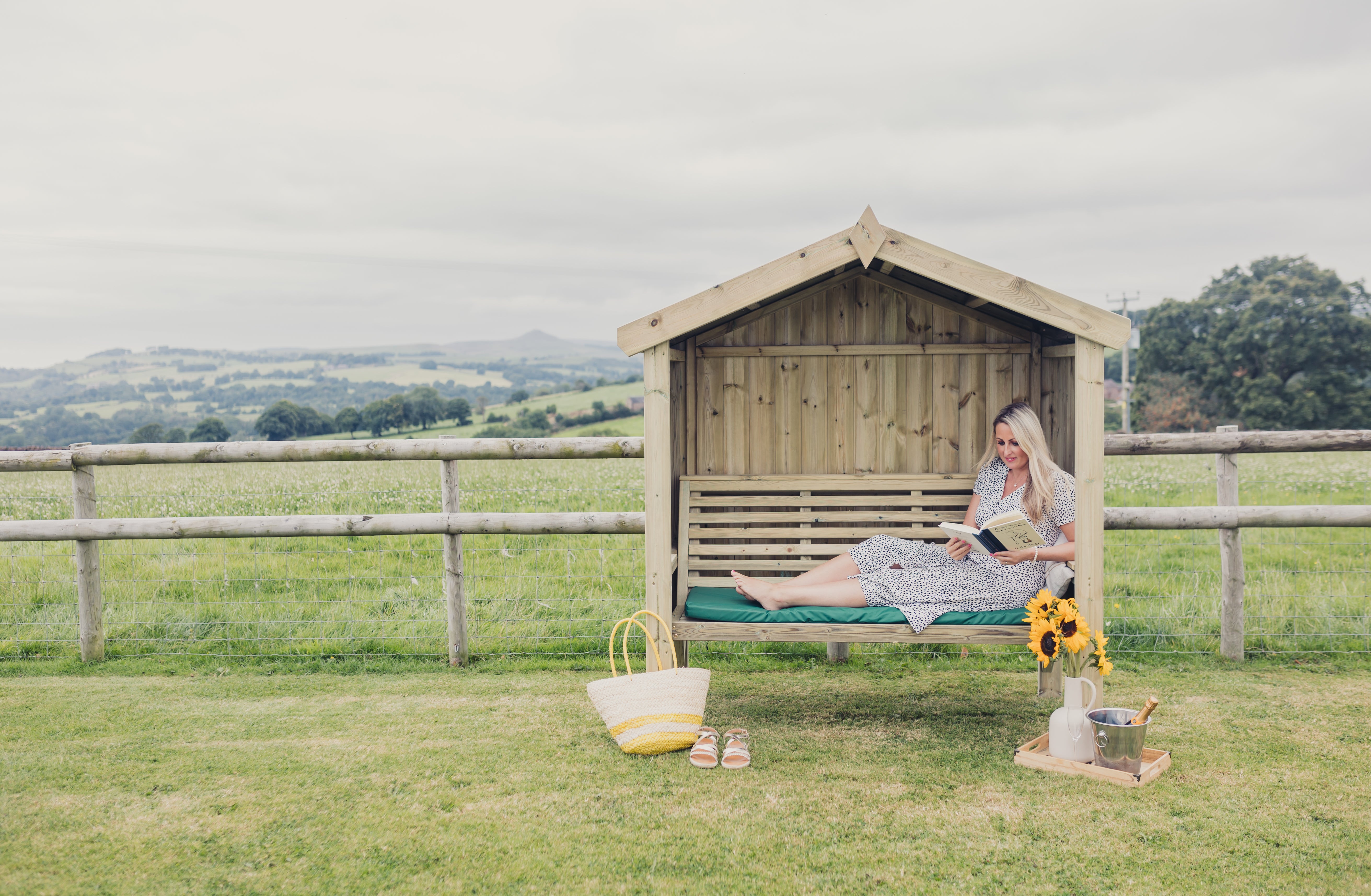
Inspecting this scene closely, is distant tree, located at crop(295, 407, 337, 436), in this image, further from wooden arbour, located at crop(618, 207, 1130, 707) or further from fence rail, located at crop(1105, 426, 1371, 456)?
fence rail, located at crop(1105, 426, 1371, 456)

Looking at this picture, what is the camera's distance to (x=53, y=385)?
1849 inches

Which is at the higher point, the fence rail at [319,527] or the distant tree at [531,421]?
the distant tree at [531,421]

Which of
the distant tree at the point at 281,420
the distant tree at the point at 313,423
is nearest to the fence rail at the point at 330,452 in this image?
the distant tree at the point at 313,423

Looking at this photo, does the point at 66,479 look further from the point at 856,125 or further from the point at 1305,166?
the point at 1305,166

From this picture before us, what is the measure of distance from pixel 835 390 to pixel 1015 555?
1430 millimetres

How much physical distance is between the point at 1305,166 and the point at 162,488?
5628 centimetres

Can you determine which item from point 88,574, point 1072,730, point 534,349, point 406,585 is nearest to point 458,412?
point 406,585

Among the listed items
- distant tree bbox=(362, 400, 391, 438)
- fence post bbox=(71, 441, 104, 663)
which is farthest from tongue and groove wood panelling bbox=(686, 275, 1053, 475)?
distant tree bbox=(362, 400, 391, 438)

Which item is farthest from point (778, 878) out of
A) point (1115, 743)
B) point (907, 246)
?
point (907, 246)

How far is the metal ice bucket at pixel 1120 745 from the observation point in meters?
3.17

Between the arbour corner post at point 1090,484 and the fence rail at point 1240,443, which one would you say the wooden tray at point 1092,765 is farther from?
the fence rail at point 1240,443

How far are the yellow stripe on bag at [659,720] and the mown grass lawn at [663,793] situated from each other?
135 mm

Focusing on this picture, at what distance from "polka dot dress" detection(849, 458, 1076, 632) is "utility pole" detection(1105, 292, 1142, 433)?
127ft

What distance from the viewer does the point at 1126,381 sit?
4716 cm
